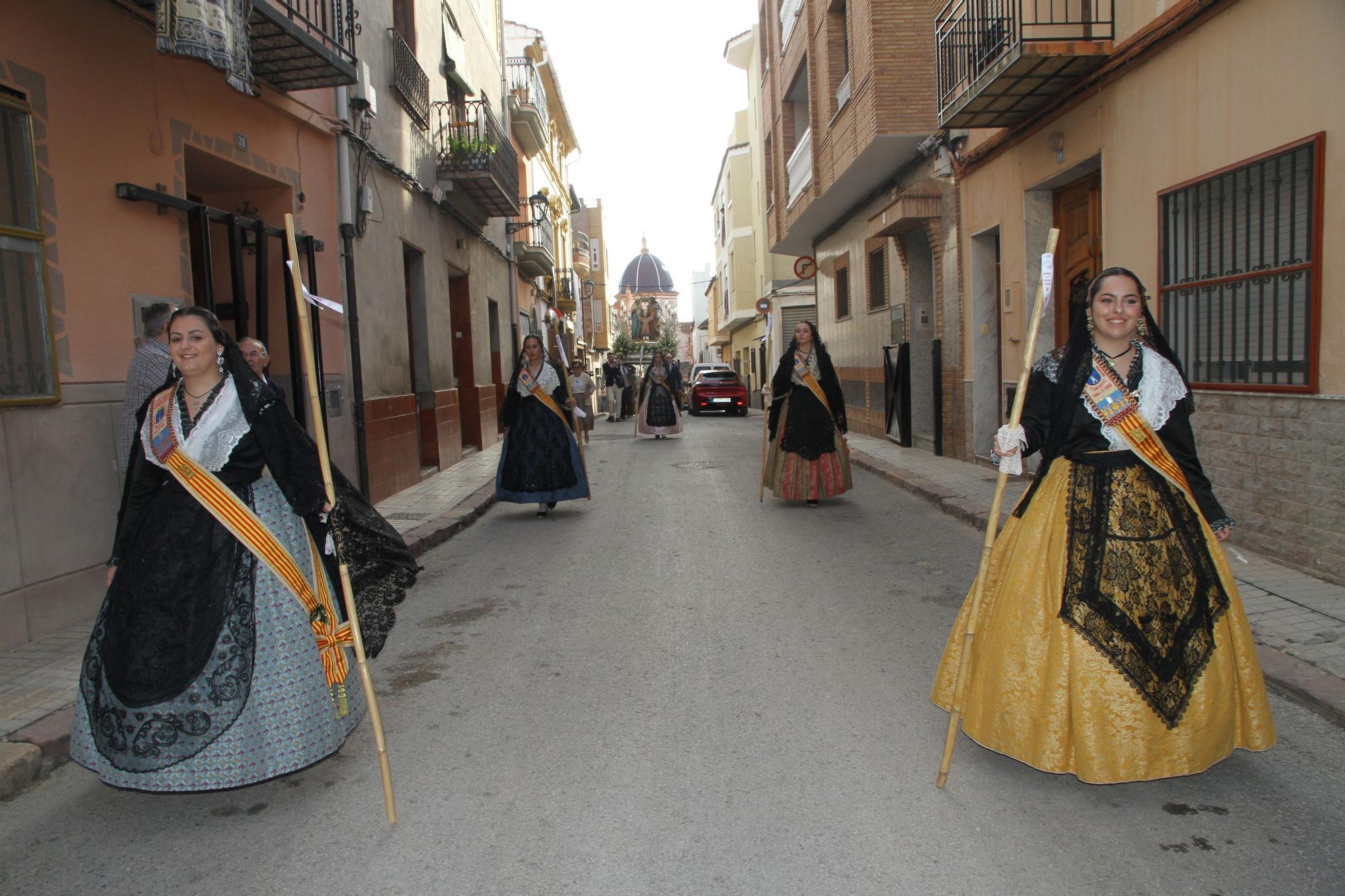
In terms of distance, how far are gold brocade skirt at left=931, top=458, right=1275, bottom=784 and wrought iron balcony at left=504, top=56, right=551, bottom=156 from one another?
20.0m

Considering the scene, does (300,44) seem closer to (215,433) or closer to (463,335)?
(215,433)

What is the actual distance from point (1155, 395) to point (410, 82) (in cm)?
1133

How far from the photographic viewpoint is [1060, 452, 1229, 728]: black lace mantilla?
10.3 feet

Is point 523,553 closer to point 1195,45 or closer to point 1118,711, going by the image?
point 1118,711

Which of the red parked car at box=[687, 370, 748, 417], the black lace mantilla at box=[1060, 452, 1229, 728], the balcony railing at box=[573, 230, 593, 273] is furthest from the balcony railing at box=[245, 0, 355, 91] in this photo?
the balcony railing at box=[573, 230, 593, 273]

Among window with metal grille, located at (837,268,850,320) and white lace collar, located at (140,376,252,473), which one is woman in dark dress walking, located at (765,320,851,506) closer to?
white lace collar, located at (140,376,252,473)

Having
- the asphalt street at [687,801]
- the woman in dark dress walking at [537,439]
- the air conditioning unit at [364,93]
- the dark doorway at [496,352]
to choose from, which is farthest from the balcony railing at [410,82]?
the asphalt street at [687,801]

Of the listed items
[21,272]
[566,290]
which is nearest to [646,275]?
[566,290]

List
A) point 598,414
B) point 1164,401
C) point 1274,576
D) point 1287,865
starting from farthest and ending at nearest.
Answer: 1. point 598,414
2. point 1274,576
3. point 1164,401
4. point 1287,865

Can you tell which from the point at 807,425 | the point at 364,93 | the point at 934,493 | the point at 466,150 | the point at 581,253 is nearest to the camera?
the point at 807,425

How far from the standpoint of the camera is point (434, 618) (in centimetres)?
589

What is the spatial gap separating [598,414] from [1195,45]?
28.1 metres

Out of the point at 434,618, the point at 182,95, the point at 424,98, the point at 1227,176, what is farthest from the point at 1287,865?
the point at 424,98

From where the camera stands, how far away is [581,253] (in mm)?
39500
